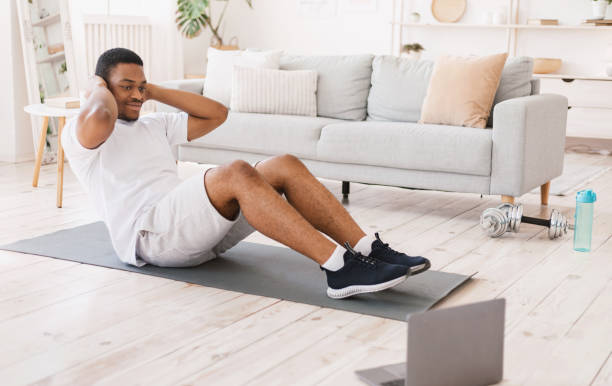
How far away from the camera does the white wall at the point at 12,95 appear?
204 inches

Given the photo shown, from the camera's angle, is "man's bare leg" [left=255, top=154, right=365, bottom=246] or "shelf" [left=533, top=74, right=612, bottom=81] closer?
"man's bare leg" [left=255, top=154, right=365, bottom=246]

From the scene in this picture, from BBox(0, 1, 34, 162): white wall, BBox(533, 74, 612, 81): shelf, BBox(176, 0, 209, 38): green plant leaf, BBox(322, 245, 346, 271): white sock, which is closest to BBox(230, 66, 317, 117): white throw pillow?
BBox(0, 1, 34, 162): white wall

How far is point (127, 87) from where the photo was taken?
2646 millimetres

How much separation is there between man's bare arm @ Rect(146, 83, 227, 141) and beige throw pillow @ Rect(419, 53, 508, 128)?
1.49 m

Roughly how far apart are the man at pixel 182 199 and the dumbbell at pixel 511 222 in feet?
3.39

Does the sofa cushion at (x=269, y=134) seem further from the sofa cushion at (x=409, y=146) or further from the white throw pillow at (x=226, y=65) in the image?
the white throw pillow at (x=226, y=65)

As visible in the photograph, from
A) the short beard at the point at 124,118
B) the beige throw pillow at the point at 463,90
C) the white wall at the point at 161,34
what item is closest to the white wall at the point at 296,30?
the white wall at the point at 161,34

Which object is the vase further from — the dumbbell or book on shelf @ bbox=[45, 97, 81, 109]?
book on shelf @ bbox=[45, 97, 81, 109]

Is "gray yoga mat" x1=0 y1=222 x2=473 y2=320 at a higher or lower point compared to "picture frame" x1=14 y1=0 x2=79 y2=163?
lower

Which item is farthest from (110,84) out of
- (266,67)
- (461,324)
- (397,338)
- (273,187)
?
(266,67)

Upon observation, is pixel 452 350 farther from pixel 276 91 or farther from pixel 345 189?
pixel 276 91

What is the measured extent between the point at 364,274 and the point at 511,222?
1295mm

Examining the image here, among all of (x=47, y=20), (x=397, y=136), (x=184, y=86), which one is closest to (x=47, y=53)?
(x=47, y=20)

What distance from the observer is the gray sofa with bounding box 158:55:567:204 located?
3.67 meters
